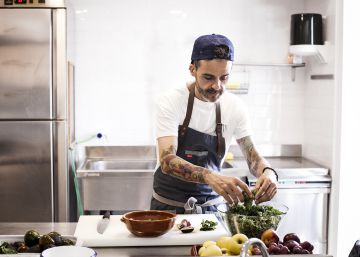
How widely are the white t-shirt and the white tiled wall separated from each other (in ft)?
5.55

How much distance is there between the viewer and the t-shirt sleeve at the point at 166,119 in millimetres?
2795

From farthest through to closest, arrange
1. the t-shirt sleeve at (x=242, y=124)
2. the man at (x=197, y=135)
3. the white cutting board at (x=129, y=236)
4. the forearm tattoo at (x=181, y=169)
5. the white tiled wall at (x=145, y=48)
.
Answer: the white tiled wall at (x=145, y=48), the t-shirt sleeve at (x=242, y=124), the man at (x=197, y=135), the forearm tattoo at (x=181, y=169), the white cutting board at (x=129, y=236)

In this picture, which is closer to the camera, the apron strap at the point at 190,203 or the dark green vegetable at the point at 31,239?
the dark green vegetable at the point at 31,239

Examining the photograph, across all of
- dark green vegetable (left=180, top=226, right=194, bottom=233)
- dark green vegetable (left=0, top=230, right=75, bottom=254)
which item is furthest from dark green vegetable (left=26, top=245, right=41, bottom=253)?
dark green vegetable (left=180, top=226, right=194, bottom=233)

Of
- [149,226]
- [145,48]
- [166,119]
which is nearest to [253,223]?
[149,226]

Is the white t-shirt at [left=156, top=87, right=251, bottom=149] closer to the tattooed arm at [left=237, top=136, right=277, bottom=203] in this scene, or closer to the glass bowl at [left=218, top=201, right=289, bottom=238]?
the tattooed arm at [left=237, top=136, right=277, bottom=203]

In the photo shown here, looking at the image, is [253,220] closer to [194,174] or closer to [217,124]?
[194,174]

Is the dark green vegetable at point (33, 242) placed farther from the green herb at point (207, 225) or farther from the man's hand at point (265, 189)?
the man's hand at point (265, 189)

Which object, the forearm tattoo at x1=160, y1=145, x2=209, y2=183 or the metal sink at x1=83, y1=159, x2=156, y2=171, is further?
the metal sink at x1=83, y1=159, x2=156, y2=171

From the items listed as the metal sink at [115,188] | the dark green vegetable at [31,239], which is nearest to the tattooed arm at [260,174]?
the dark green vegetable at [31,239]

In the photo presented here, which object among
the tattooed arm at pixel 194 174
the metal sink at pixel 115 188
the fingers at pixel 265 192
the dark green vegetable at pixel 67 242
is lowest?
the metal sink at pixel 115 188

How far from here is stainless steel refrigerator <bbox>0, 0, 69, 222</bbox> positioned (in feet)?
12.9

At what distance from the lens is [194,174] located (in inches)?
102

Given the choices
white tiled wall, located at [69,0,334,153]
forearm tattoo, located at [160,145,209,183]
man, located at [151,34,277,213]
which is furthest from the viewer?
white tiled wall, located at [69,0,334,153]
